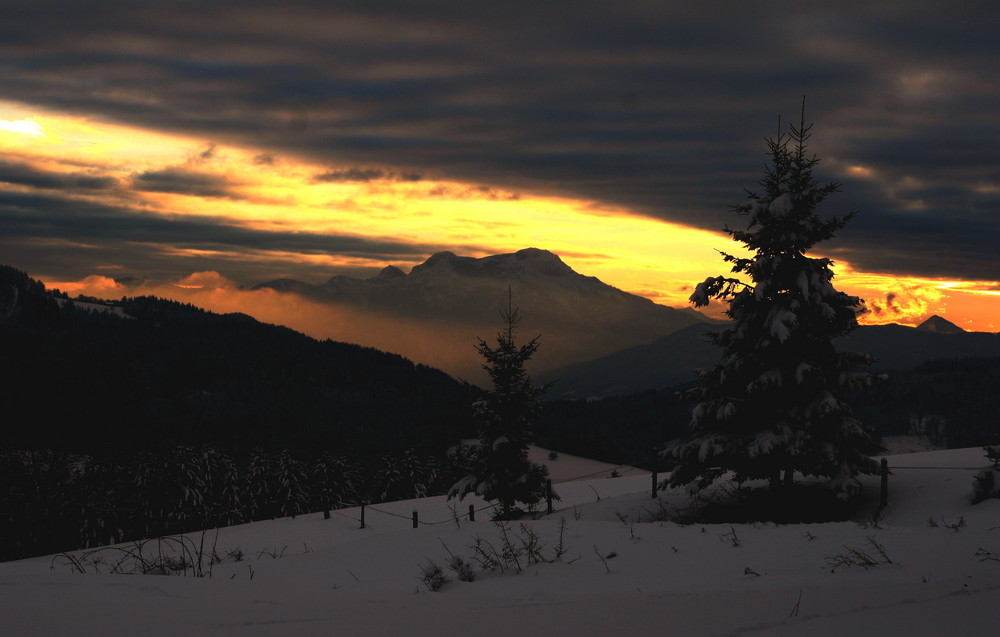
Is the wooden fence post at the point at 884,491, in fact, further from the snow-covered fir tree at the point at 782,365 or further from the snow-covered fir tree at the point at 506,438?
the snow-covered fir tree at the point at 506,438

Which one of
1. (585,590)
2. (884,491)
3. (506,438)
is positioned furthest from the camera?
(506,438)

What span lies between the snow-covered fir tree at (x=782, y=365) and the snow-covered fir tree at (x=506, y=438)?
7.91 meters

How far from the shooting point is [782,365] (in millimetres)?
18000

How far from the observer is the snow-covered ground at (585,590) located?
4.73 m

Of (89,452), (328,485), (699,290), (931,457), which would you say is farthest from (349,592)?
(328,485)

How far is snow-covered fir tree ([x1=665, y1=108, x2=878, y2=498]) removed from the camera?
17078 mm

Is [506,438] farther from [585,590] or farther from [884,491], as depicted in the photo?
[585,590]

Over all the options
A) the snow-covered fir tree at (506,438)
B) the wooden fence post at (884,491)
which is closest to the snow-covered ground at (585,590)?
the wooden fence post at (884,491)

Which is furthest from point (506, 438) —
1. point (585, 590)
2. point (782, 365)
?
point (585, 590)

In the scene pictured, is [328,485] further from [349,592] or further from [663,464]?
[663,464]

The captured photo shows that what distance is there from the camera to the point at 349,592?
6387 millimetres

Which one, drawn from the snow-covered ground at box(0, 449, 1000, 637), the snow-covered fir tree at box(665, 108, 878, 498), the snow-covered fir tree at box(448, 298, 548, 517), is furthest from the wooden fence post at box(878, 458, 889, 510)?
the snow-covered fir tree at box(448, 298, 548, 517)

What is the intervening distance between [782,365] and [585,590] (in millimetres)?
12946

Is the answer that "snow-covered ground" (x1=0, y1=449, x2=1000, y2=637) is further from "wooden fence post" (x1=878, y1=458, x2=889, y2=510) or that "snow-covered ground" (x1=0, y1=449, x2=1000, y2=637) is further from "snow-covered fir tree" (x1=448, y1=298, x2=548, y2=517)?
"snow-covered fir tree" (x1=448, y1=298, x2=548, y2=517)
